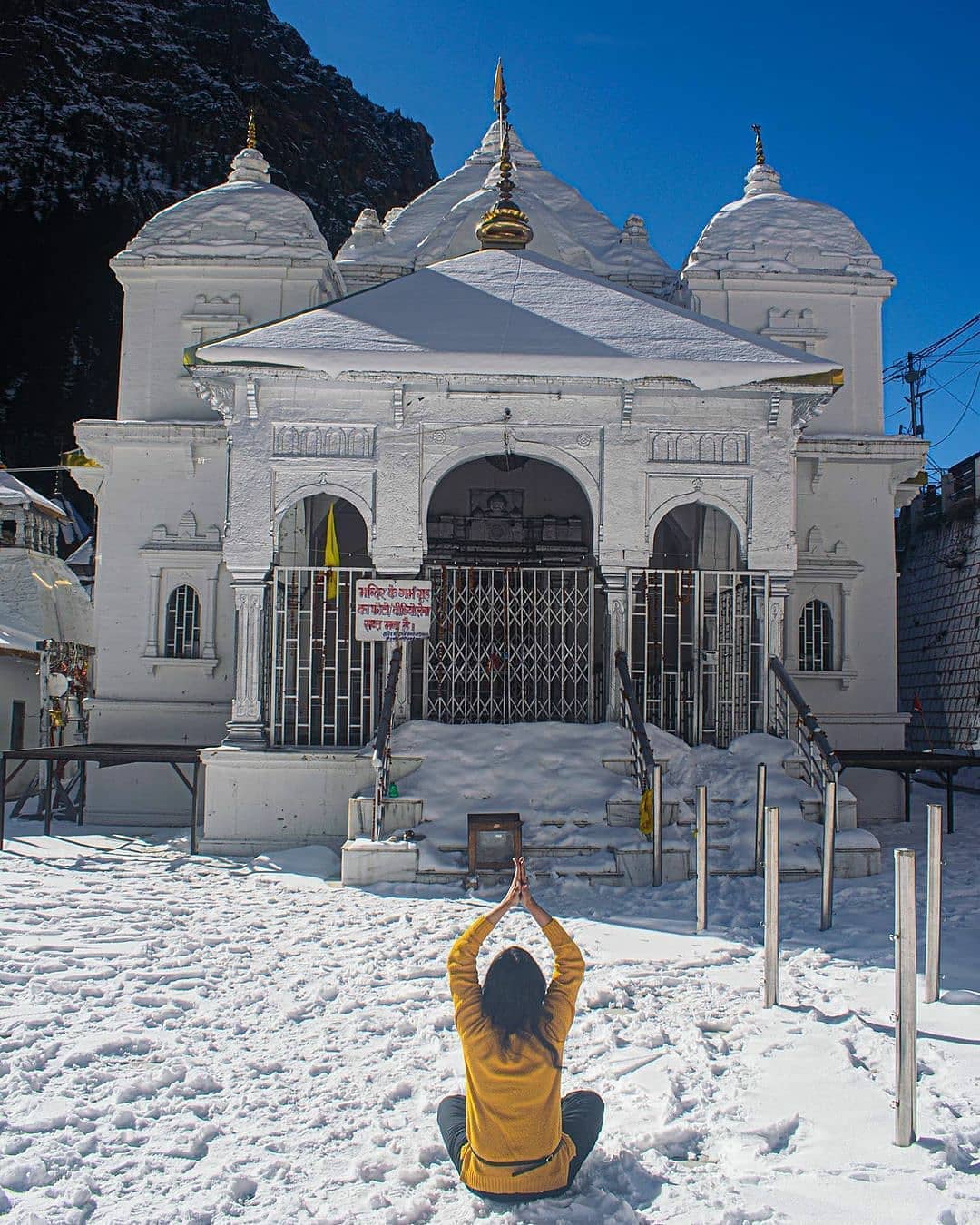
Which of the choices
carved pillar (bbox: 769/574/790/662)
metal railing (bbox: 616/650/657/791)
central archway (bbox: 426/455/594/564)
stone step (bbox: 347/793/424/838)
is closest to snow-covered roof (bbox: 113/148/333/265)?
central archway (bbox: 426/455/594/564)

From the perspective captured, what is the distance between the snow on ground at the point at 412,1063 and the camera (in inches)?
157

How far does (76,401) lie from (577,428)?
125ft

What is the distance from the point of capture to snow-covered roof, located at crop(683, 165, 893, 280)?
53.5ft

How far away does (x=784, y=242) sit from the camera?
1644cm

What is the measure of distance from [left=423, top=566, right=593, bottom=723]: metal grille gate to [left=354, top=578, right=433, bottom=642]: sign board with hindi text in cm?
63

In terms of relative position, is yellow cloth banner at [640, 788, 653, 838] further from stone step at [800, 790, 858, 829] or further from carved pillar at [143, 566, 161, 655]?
carved pillar at [143, 566, 161, 655]

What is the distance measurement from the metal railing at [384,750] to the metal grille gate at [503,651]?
86cm

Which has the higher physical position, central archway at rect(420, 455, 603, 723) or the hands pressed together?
central archway at rect(420, 455, 603, 723)

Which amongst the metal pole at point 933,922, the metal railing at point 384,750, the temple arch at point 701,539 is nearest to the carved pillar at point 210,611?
the metal railing at point 384,750

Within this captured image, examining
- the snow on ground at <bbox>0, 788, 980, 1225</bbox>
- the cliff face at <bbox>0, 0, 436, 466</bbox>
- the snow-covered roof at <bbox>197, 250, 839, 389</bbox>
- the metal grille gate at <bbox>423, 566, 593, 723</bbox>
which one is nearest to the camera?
the snow on ground at <bbox>0, 788, 980, 1225</bbox>

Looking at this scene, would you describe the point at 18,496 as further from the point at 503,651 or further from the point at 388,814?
the point at 388,814

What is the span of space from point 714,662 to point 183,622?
8.29 metres

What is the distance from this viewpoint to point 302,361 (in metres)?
11.8

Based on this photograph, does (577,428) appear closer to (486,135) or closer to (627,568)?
(627,568)
